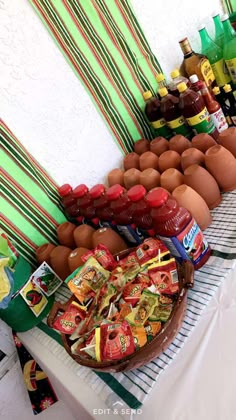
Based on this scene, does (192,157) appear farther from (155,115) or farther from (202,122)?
(155,115)

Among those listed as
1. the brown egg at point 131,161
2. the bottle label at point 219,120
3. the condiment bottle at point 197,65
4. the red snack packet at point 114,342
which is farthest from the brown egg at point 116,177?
the red snack packet at point 114,342

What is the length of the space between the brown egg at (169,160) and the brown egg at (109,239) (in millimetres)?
273

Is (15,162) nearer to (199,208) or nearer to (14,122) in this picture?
(14,122)

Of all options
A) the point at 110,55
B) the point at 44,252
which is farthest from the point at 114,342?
the point at 110,55

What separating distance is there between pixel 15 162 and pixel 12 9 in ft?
1.47

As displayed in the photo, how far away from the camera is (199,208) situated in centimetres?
96

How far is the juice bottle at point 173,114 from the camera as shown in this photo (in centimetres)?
120

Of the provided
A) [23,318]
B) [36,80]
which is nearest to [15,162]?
[36,80]

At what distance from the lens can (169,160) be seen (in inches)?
43.1

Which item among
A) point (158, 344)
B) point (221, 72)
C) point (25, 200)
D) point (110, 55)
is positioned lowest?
point (158, 344)

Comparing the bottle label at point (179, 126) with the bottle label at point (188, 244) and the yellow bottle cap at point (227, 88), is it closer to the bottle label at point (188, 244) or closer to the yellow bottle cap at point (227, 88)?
the yellow bottle cap at point (227, 88)

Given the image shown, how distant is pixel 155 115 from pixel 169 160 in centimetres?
28

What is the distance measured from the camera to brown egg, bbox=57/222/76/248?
1.16 m

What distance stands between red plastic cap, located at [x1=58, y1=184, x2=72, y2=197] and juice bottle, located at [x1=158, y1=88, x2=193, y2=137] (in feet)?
1.40
